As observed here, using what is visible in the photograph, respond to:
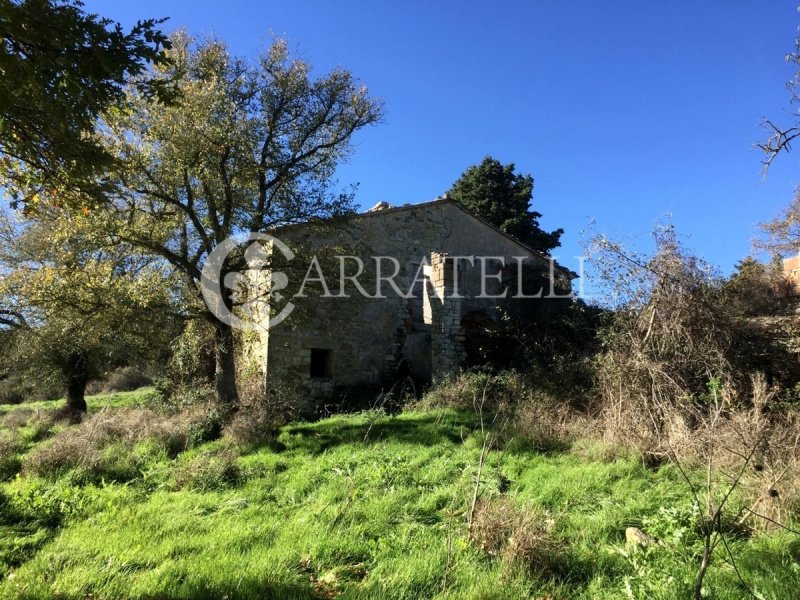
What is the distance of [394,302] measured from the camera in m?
14.8

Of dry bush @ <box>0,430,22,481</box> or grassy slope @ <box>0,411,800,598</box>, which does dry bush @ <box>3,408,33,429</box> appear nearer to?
dry bush @ <box>0,430,22,481</box>

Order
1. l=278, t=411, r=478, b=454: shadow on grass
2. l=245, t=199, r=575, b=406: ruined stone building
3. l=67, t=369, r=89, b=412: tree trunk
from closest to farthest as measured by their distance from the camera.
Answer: l=278, t=411, r=478, b=454: shadow on grass, l=245, t=199, r=575, b=406: ruined stone building, l=67, t=369, r=89, b=412: tree trunk

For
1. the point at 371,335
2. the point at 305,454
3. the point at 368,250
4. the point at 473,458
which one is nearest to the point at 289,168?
the point at 368,250

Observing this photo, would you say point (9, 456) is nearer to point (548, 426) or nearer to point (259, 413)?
point (259, 413)

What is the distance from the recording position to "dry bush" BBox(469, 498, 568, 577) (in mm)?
3795

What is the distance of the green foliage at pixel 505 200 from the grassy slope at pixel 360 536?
18.3m

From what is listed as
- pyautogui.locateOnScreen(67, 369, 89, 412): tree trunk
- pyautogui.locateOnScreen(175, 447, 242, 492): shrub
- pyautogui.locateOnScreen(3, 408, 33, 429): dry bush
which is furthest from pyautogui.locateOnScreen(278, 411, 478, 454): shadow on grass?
→ pyautogui.locateOnScreen(67, 369, 89, 412): tree trunk

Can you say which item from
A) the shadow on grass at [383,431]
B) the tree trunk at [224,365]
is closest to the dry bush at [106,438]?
the tree trunk at [224,365]

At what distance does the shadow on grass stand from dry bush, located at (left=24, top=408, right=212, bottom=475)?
1.97m

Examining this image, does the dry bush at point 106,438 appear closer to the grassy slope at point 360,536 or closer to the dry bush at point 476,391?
the grassy slope at point 360,536

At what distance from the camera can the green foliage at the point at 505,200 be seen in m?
24.4

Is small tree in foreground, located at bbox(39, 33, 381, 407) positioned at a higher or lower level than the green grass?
higher

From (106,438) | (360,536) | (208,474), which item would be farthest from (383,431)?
(106,438)

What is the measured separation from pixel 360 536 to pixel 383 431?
161 inches
